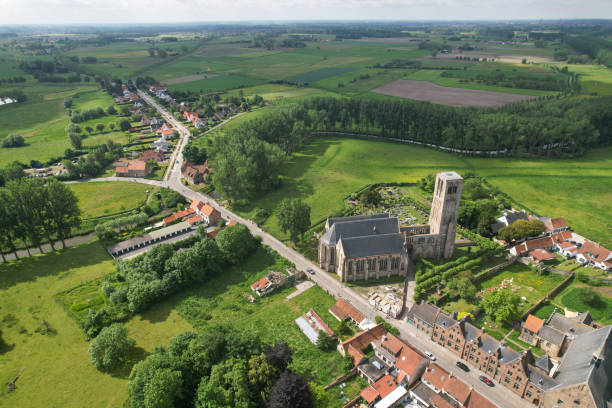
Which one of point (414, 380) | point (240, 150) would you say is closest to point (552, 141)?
point (240, 150)

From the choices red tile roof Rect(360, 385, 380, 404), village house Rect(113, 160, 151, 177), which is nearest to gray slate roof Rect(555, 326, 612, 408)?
red tile roof Rect(360, 385, 380, 404)

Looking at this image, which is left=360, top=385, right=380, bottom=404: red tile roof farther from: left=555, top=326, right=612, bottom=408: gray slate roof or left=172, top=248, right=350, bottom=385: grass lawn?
left=555, top=326, right=612, bottom=408: gray slate roof

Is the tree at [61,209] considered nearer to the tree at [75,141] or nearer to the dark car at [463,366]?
the tree at [75,141]

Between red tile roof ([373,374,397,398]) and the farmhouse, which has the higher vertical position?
the farmhouse

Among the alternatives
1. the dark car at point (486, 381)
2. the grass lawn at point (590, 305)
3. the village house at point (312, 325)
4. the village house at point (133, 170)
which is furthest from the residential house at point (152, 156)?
the grass lawn at point (590, 305)

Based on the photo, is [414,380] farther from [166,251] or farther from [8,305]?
[8,305]

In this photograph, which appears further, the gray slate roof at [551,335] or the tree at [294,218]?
the tree at [294,218]

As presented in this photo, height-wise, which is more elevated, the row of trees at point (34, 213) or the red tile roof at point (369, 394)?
the row of trees at point (34, 213)
